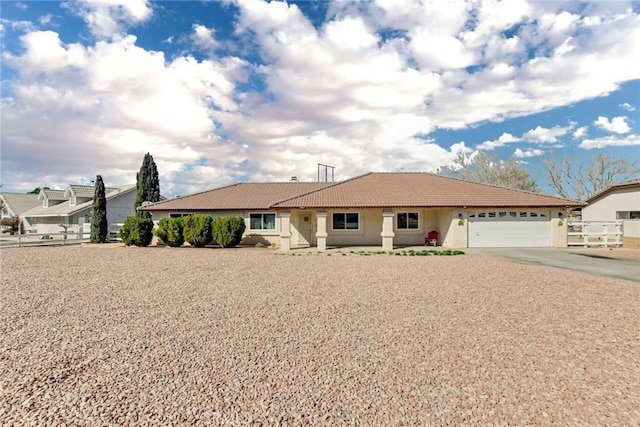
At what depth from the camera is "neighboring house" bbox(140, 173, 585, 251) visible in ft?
68.8

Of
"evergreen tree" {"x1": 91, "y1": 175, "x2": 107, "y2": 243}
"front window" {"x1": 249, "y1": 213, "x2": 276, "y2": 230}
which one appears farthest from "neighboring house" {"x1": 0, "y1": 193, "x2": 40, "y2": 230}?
"front window" {"x1": 249, "y1": 213, "x2": 276, "y2": 230}

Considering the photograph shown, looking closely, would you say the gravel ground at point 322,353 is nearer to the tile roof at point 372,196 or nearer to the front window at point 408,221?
the tile roof at point 372,196

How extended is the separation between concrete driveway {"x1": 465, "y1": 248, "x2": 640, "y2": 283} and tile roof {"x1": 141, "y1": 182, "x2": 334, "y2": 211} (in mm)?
13675

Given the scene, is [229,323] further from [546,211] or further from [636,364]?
[546,211]

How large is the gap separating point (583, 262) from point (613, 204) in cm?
1261

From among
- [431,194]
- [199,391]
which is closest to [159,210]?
[431,194]

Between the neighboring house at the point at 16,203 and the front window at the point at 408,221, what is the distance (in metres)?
40.9

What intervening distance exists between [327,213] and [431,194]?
6584 millimetres

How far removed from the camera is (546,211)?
21.4 metres

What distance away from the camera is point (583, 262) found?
594 inches

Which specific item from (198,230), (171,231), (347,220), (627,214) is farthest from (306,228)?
(627,214)

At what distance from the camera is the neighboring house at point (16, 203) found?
4181cm

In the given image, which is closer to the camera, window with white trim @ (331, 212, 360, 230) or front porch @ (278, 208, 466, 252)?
front porch @ (278, 208, 466, 252)

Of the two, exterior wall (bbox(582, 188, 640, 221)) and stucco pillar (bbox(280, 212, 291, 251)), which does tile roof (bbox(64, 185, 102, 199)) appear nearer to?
stucco pillar (bbox(280, 212, 291, 251))
